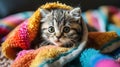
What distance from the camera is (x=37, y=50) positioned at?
1.01 m

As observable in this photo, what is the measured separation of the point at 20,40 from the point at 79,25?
264 mm

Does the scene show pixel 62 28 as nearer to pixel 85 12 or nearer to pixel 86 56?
pixel 86 56

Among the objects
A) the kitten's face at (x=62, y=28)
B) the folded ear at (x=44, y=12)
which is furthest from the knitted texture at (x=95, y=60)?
the folded ear at (x=44, y=12)

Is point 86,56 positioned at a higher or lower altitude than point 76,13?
lower

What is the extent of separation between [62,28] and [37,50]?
0.14m

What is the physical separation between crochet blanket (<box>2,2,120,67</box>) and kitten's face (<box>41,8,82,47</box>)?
0.11ft

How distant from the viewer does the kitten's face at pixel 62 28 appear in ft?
3.40

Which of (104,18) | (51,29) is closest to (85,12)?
(104,18)

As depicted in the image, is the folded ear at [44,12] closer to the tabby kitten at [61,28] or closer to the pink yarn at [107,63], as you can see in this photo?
the tabby kitten at [61,28]

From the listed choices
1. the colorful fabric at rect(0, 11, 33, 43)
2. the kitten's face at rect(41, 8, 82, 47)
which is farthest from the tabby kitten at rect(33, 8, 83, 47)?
the colorful fabric at rect(0, 11, 33, 43)

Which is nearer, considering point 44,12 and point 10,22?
point 44,12

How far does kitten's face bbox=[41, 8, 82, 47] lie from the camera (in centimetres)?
104

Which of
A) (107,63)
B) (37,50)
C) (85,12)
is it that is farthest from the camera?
(85,12)

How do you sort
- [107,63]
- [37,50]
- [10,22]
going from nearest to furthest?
[107,63], [37,50], [10,22]
